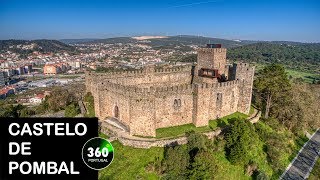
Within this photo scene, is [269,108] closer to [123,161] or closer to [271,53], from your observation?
[123,161]

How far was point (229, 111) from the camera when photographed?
3475cm


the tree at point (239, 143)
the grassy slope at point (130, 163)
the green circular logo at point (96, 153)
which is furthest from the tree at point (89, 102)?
the green circular logo at point (96, 153)

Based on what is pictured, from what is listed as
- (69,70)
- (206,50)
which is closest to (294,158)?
(206,50)

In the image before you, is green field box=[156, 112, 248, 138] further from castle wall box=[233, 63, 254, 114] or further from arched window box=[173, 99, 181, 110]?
castle wall box=[233, 63, 254, 114]

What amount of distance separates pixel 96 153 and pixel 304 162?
92.2 ft

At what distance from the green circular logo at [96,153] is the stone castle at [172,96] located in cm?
928

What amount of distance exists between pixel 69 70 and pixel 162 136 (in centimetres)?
14696

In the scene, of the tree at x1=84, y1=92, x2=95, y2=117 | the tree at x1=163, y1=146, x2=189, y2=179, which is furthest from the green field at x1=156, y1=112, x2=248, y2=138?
the tree at x1=84, y1=92, x2=95, y2=117

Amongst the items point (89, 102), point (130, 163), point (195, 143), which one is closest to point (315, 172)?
point (195, 143)

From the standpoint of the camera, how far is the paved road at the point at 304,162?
31.3 meters

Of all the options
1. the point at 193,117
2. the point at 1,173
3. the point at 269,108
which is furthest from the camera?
the point at 269,108

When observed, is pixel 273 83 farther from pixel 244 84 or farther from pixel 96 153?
pixel 96 153

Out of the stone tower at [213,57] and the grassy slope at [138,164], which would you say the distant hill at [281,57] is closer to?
the stone tower at [213,57]

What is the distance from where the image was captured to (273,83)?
122ft
